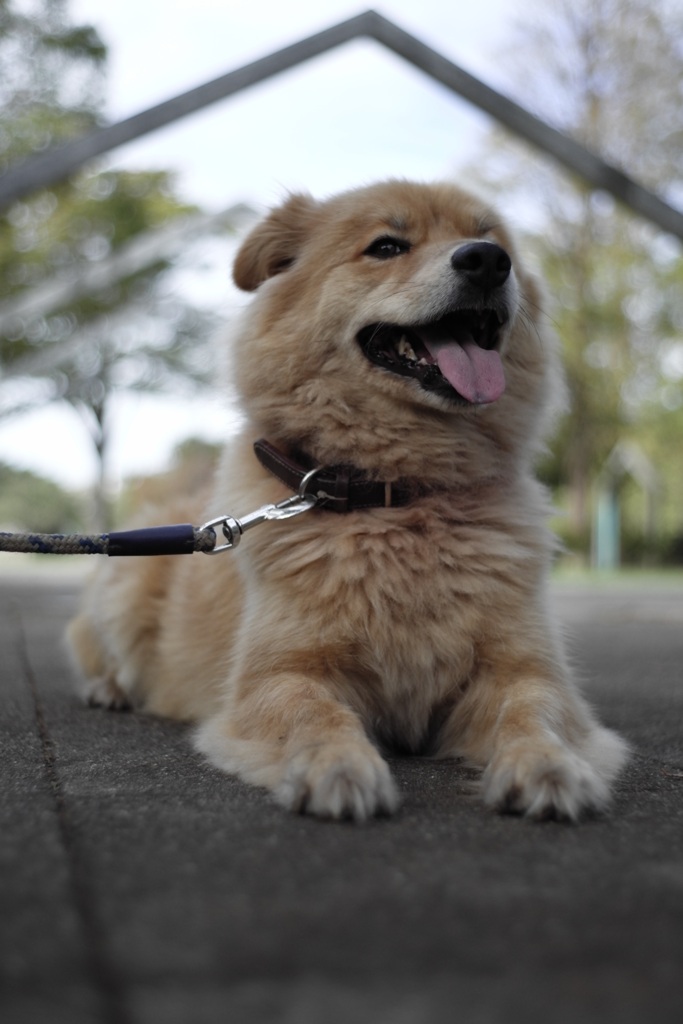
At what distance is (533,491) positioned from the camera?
3021mm

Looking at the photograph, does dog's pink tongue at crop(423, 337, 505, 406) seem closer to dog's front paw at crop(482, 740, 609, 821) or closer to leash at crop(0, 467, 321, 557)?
leash at crop(0, 467, 321, 557)

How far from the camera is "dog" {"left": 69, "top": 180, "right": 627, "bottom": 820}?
87.5 inches

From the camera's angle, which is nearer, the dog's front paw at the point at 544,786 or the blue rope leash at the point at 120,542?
the dog's front paw at the point at 544,786

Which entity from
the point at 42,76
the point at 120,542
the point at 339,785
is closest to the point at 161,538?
the point at 120,542

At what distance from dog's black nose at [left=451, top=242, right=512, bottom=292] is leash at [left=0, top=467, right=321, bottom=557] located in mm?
713

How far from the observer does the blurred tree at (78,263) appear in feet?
50.7

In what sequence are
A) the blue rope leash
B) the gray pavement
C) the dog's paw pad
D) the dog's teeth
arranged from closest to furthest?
the gray pavement < the blue rope leash < the dog's teeth < the dog's paw pad

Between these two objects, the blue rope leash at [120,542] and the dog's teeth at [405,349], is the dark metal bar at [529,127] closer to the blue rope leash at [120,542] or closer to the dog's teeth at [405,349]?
the dog's teeth at [405,349]

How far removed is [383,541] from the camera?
2576 mm

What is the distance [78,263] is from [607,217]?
11841 millimetres

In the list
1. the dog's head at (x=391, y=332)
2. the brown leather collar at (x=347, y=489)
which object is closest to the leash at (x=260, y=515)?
the brown leather collar at (x=347, y=489)

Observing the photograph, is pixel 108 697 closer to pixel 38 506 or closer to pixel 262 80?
pixel 262 80

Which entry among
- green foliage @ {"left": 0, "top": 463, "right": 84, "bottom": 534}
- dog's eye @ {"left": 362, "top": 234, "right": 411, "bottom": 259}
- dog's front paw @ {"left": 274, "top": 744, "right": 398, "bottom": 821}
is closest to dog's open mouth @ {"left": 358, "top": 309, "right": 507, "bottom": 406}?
dog's eye @ {"left": 362, "top": 234, "right": 411, "bottom": 259}

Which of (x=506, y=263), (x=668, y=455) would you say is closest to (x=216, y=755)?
(x=506, y=263)
